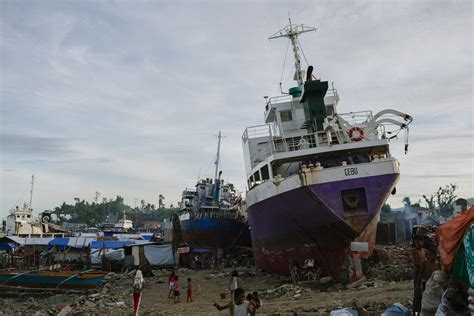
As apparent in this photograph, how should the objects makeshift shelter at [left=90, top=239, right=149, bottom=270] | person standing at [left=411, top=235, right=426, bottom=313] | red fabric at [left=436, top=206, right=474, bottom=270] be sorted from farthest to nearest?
makeshift shelter at [left=90, top=239, right=149, bottom=270]
person standing at [left=411, top=235, right=426, bottom=313]
red fabric at [left=436, top=206, right=474, bottom=270]

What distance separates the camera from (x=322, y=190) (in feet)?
44.4

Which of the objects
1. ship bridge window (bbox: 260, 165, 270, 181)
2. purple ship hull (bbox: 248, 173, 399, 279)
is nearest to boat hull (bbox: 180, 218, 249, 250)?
ship bridge window (bbox: 260, 165, 270, 181)

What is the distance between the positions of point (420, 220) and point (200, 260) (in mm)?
22709

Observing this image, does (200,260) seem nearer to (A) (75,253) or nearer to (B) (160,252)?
(B) (160,252)

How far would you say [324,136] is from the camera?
1659 centimetres

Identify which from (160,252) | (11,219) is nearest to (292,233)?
(160,252)

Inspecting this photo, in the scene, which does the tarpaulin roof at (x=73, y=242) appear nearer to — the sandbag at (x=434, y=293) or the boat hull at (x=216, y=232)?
the boat hull at (x=216, y=232)

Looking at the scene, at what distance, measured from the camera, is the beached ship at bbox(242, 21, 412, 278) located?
1359 centimetres

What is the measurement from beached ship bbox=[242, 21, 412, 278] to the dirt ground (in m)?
1.31

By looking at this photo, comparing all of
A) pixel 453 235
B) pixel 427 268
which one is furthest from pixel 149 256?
pixel 453 235

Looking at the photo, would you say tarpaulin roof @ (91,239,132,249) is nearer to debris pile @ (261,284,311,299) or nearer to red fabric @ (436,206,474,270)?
debris pile @ (261,284,311,299)

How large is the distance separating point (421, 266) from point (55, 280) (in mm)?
18187

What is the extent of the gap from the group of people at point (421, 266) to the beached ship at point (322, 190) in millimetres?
6551

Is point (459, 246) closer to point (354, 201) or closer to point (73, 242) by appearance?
point (354, 201)
